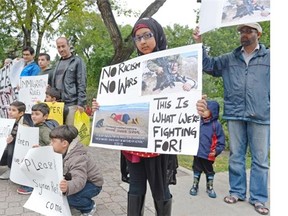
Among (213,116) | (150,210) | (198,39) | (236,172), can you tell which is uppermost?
(198,39)

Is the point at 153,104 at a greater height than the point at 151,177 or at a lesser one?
greater

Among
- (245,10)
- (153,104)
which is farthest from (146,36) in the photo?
(245,10)

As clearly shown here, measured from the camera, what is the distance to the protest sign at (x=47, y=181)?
2611 millimetres

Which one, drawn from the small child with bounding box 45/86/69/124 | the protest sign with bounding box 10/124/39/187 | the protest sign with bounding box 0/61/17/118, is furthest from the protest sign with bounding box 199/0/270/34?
the protest sign with bounding box 0/61/17/118

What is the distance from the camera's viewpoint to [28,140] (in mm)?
3562

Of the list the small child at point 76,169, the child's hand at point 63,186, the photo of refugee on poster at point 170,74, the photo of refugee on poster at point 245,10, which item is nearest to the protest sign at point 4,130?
the small child at point 76,169

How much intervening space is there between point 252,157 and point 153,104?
174cm

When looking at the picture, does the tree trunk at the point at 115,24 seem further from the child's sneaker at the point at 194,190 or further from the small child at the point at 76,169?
the small child at the point at 76,169

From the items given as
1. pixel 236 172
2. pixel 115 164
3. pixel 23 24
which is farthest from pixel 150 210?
pixel 23 24

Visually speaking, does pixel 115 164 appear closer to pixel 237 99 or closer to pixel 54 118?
pixel 54 118

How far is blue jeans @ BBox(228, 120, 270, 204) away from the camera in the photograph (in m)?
3.41

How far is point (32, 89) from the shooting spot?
15.2ft

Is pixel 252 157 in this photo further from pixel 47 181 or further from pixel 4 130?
pixel 4 130
